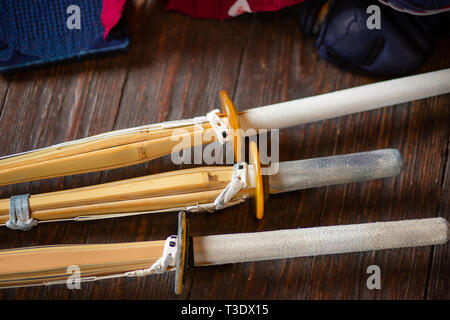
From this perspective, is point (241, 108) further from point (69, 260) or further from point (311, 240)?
point (69, 260)

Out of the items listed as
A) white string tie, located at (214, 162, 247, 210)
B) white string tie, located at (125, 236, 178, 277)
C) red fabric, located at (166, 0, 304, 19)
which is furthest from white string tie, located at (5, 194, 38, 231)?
red fabric, located at (166, 0, 304, 19)

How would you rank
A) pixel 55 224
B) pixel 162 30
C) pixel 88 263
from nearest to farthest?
pixel 88 263
pixel 55 224
pixel 162 30

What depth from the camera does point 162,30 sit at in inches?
33.3

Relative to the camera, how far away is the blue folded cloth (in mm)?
794

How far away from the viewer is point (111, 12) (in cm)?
79

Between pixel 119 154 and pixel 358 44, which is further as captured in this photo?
pixel 358 44

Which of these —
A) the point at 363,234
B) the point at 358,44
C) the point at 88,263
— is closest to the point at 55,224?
the point at 88,263

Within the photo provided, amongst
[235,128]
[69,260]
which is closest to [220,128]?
[235,128]

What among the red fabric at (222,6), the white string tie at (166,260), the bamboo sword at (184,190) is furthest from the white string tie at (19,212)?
the red fabric at (222,6)

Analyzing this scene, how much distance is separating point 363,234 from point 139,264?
327 mm

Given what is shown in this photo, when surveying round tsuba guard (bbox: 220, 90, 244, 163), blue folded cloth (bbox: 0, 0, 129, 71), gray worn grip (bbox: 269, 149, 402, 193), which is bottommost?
gray worn grip (bbox: 269, 149, 402, 193)

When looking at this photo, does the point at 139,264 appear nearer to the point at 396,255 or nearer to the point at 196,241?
the point at 196,241

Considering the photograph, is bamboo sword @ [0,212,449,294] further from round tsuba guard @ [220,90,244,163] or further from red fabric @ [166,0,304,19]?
red fabric @ [166,0,304,19]

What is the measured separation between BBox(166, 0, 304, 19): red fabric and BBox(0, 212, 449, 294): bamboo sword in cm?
42
